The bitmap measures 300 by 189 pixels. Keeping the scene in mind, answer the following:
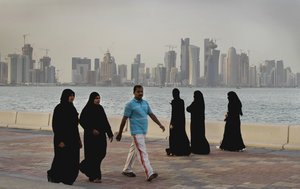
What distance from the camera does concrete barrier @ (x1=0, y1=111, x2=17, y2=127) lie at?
2241cm

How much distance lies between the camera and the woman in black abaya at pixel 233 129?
14266 millimetres

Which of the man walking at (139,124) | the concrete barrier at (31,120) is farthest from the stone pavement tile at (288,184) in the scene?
the concrete barrier at (31,120)

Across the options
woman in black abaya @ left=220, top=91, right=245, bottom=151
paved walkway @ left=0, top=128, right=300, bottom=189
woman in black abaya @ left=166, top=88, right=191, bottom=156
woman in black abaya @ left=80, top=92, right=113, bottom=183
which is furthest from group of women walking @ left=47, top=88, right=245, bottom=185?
woman in black abaya @ left=220, top=91, right=245, bottom=151

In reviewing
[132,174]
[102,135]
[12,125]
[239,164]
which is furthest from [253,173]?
[12,125]

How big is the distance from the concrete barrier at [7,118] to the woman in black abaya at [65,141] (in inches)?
546

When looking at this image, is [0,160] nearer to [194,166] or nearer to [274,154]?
[194,166]

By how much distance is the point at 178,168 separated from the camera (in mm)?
11156

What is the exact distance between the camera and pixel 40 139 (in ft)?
55.7

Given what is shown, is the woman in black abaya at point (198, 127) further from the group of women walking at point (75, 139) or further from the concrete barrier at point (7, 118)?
the concrete barrier at point (7, 118)

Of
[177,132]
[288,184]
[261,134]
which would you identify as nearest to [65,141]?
[288,184]

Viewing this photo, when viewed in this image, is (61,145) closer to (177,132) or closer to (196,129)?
(177,132)

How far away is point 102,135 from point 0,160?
12.2 ft

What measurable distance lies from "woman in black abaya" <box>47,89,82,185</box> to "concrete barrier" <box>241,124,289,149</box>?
7415 mm

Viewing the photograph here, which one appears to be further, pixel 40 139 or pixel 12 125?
pixel 12 125
